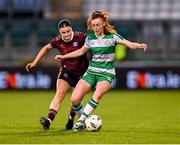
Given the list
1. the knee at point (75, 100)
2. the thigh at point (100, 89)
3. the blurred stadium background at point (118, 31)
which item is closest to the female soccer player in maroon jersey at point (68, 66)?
the knee at point (75, 100)

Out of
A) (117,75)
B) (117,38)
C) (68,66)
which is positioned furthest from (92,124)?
(117,75)

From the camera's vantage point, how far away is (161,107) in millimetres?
19016

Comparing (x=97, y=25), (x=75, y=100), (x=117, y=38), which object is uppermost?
(x=97, y=25)

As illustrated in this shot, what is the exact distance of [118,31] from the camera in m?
32.0

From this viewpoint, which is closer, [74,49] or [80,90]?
[80,90]

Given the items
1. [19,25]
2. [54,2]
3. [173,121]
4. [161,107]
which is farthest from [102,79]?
[54,2]

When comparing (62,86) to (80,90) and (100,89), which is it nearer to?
(80,90)

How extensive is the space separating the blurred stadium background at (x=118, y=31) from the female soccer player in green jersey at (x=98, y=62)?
1582 cm

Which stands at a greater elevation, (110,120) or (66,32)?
(66,32)

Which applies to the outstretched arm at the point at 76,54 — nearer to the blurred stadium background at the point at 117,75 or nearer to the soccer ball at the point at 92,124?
the soccer ball at the point at 92,124

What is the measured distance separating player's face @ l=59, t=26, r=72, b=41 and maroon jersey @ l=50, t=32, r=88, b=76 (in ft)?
0.50

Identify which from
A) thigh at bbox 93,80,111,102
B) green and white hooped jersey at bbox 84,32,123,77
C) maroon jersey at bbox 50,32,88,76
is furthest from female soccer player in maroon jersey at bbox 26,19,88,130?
thigh at bbox 93,80,111,102

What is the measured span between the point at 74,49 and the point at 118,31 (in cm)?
2015

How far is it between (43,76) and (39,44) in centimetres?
405
